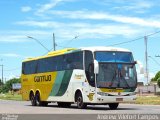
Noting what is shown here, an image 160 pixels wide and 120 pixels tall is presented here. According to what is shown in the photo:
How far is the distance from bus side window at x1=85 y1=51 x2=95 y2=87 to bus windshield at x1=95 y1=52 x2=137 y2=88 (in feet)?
1.26

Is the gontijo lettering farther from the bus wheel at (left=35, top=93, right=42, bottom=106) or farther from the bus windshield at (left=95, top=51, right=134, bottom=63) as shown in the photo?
the bus windshield at (left=95, top=51, right=134, bottom=63)

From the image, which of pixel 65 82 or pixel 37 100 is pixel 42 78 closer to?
pixel 37 100

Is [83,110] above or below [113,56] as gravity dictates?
below

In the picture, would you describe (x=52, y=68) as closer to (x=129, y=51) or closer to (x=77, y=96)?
(x=77, y=96)

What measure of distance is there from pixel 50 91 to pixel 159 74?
364 ft

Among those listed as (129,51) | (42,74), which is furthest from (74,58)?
(42,74)

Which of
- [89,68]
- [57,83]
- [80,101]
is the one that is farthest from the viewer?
[57,83]

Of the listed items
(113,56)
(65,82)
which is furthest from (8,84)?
(113,56)

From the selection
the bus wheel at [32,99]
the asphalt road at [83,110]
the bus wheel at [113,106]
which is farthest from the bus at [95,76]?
the bus wheel at [32,99]

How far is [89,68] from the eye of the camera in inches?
1120

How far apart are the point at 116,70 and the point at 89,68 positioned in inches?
59.9

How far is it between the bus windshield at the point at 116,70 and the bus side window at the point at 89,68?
1.26 feet

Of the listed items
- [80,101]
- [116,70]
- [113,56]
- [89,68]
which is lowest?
[80,101]

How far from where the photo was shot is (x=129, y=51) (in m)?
29.4
